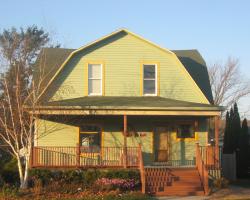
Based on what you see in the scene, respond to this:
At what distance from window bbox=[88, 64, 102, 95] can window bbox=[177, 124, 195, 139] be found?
470 centimetres

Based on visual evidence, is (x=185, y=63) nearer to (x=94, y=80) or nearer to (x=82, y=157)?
(x=94, y=80)

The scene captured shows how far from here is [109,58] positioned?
25.9 meters

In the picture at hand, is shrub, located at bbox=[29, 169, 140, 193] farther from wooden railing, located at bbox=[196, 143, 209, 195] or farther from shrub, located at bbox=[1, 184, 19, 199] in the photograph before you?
wooden railing, located at bbox=[196, 143, 209, 195]

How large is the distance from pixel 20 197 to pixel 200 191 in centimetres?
767

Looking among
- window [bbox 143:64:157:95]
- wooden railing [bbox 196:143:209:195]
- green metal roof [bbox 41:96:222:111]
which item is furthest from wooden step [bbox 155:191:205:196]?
window [bbox 143:64:157:95]

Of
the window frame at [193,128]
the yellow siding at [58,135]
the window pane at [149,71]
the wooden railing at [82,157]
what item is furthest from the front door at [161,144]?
the yellow siding at [58,135]

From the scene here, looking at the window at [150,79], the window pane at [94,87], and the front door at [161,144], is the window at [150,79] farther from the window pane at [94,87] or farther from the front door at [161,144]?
the window pane at [94,87]

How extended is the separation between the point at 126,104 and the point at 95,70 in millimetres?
3613

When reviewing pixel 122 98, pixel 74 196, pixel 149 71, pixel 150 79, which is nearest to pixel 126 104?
pixel 122 98

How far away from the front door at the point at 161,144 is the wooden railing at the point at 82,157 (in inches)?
73.9

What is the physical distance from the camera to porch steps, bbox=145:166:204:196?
816 inches

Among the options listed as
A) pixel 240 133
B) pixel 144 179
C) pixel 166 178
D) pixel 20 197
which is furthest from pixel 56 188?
pixel 240 133

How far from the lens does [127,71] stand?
25.9 metres

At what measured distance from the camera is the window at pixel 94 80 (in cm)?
2561
